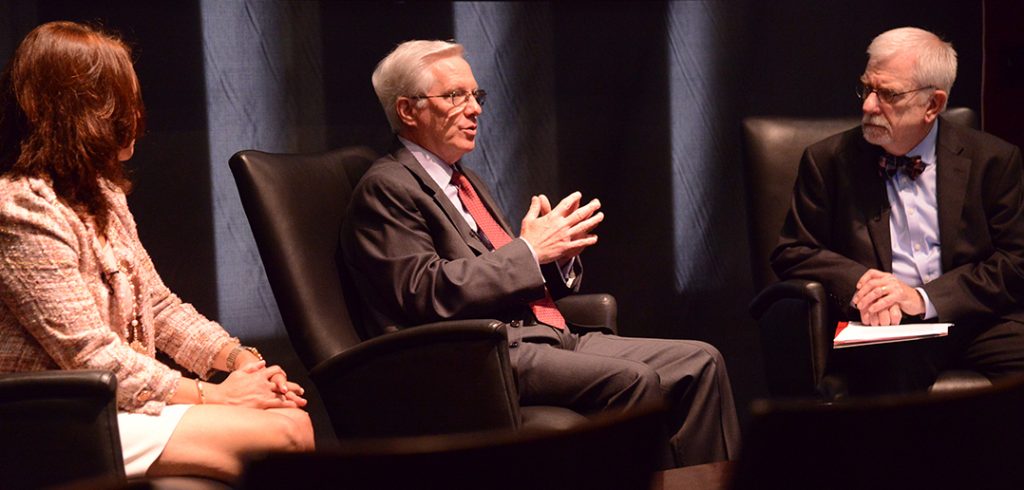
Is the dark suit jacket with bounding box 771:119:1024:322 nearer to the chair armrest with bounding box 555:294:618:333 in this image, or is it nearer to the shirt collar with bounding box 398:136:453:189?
the chair armrest with bounding box 555:294:618:333

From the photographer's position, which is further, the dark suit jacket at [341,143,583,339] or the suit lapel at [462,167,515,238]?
the suit lapel at [462,167,515,238]

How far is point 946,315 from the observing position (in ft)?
10.5

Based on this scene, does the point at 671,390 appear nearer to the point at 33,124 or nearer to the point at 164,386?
the point at 164,386

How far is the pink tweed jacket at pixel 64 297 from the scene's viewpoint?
217 cm

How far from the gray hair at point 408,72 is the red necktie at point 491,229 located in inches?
9.4

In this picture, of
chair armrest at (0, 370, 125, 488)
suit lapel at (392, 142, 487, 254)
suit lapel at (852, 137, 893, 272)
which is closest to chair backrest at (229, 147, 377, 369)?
suit lapel at (392, 142, 487, 254)

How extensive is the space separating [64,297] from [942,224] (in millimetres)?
2303

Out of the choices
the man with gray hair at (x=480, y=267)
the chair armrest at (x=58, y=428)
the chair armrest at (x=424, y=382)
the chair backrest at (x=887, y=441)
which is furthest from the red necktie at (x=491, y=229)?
the chair backrest at (x=887, y=441)

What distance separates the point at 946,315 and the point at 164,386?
6.61 feet

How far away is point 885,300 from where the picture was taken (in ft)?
A: 10.4

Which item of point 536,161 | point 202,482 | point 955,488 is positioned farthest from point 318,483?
point 536,161

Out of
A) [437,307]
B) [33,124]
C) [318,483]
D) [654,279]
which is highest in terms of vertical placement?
[33,124]

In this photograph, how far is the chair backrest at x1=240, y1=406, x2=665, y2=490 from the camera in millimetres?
1045

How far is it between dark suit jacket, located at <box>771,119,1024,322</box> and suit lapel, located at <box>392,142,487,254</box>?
3.02 ft
